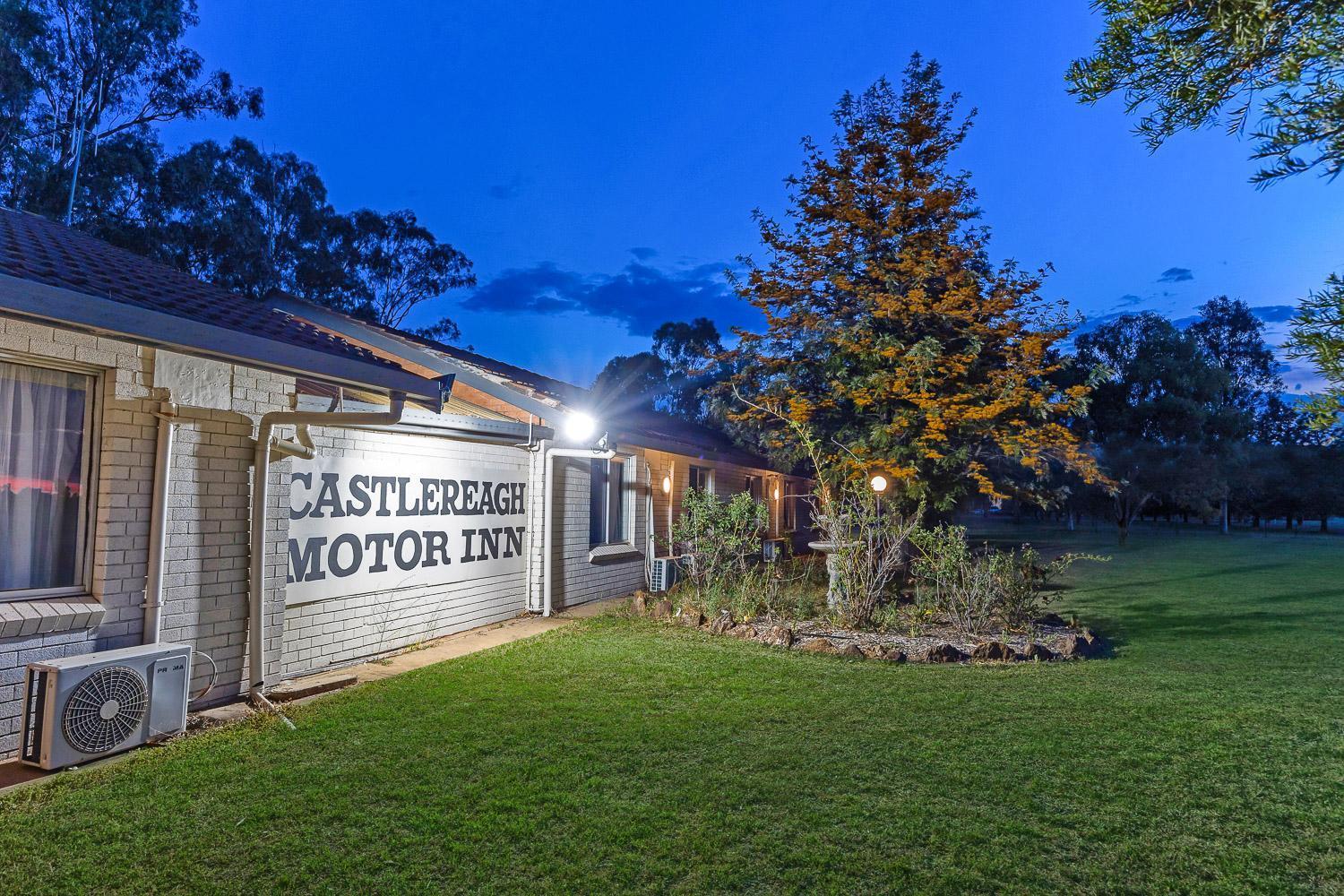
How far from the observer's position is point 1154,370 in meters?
32.8

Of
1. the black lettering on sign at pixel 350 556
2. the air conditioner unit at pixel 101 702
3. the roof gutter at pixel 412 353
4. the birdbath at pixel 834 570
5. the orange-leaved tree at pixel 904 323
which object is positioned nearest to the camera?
the air conditioner unit at pixel 101 702

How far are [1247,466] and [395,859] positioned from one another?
44.2m

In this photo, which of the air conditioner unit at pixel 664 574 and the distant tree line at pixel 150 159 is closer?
the air conditioner unit at pixel 664 574

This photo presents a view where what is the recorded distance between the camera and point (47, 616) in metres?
4.07

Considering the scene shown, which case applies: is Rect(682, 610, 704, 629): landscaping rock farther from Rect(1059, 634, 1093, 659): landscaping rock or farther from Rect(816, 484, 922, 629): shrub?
Rect(1059, 634, 1093, 659): landscaping rock

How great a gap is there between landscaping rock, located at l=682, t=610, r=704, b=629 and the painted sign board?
220 cm

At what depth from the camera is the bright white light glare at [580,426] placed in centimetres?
894

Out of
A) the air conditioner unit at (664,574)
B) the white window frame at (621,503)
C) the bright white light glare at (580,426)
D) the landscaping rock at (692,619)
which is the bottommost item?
the landscaping rock at (692,619)

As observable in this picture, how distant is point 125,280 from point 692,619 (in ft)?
21.1

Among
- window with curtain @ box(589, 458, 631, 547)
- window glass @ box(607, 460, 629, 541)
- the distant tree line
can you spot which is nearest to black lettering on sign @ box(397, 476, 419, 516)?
window with curtain @ box(589, 458, 631, 547)

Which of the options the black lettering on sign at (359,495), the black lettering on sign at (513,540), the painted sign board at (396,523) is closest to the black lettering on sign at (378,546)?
the painted sign board at (396,523)

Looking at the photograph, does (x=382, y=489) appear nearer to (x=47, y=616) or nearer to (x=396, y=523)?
(x=396, y=523)

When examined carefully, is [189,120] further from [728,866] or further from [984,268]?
[728,866]

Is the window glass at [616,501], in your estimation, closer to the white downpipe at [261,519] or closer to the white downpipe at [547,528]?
the white downpipe at [547,528]
